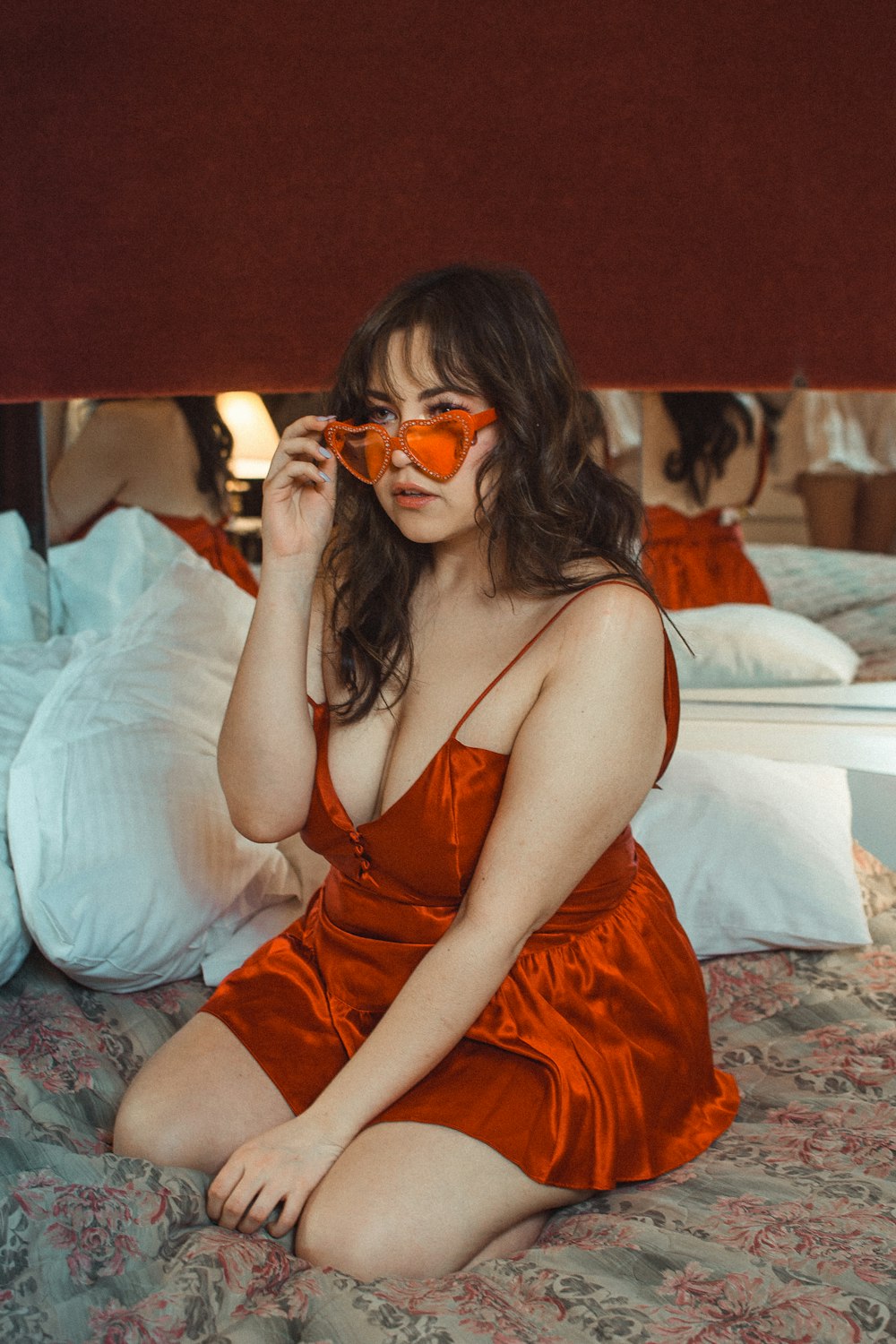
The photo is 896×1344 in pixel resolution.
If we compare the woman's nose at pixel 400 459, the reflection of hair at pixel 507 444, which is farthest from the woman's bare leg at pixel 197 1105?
the woman's nose at pixel 400 459

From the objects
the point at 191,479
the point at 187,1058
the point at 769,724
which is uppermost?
the point at 191,479

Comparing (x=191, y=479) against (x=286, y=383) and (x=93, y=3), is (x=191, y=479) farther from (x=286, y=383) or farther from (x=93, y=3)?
(x=93, y=3)

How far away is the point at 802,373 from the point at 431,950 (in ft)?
5.10

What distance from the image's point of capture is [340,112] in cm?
237

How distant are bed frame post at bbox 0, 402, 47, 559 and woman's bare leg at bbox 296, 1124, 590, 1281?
162cm

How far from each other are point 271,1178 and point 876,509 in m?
1.64

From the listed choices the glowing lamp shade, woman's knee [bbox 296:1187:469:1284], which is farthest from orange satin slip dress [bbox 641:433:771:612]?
woman's knee [bbox 296:1187:469:1284]

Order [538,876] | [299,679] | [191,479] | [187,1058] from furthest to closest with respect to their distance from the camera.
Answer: [191,479] < [299,679] < [187,1058] < [538,876]

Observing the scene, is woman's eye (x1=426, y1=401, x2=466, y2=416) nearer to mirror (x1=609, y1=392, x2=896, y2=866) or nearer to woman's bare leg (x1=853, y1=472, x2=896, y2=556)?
mirror (x1=609, y1=392, x2=896, y2=866)

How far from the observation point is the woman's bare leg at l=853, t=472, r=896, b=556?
2.27m

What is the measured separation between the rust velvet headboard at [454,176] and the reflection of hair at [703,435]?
2.7 inches

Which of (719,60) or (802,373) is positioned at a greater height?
(719,60)

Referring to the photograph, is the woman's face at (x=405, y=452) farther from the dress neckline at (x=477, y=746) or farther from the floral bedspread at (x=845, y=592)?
the floral bedspread at (x=845, y=592)

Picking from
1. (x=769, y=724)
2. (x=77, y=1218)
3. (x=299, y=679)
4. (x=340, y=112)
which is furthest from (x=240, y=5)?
(x=77, y=1218)
